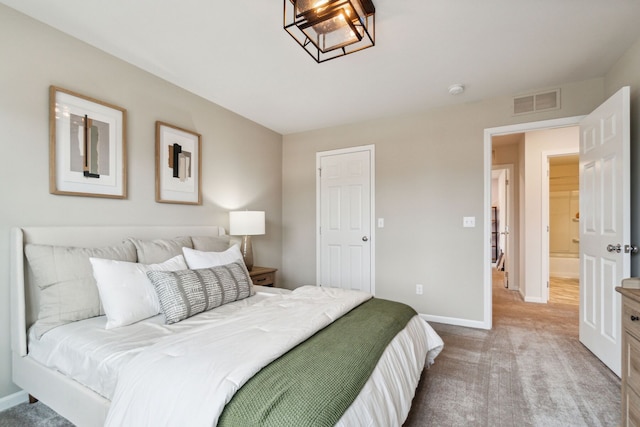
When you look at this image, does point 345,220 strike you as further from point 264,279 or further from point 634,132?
point 634,132

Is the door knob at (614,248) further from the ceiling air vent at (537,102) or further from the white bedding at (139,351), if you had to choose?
the white bedding at (139,351)

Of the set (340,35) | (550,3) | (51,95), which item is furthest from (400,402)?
(51,95)

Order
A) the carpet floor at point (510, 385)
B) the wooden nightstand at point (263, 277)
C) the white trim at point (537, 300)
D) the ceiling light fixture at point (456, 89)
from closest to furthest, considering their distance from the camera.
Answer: the carpet floor at point (510, 385) < the ceiling light fixture at point (456, 89) < the wooden nightstand at point (263, 277) < the white trim at point (537, 300)

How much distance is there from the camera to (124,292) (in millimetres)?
1684

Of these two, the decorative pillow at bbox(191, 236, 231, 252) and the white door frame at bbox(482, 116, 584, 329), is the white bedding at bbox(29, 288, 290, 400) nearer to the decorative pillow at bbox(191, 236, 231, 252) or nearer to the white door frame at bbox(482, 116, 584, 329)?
the decorative pillow at bbox(191, 236, 231, 252)

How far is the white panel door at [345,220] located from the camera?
150 inches

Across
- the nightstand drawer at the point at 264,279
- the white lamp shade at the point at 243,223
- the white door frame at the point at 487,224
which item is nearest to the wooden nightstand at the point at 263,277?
the nightstand drawer at the point at 264,279

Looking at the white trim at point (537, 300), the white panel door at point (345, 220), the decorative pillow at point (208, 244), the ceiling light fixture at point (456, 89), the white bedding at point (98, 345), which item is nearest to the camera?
the white bedding at point (98, 345)

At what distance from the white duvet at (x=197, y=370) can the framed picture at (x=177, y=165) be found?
1.66 metres

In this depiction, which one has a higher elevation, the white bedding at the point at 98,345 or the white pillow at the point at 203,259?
the white pillow at the point at 203,259

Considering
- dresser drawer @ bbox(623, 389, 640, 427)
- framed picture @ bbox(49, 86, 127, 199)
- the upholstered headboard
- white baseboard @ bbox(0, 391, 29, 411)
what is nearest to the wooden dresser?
dresser drawer @ bbox(623, 389, 640, 427)

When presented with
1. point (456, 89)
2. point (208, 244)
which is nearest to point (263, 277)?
point (208, 244)

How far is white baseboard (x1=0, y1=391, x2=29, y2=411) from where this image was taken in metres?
1.77

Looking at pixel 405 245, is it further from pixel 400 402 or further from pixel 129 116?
pixel 129 116
